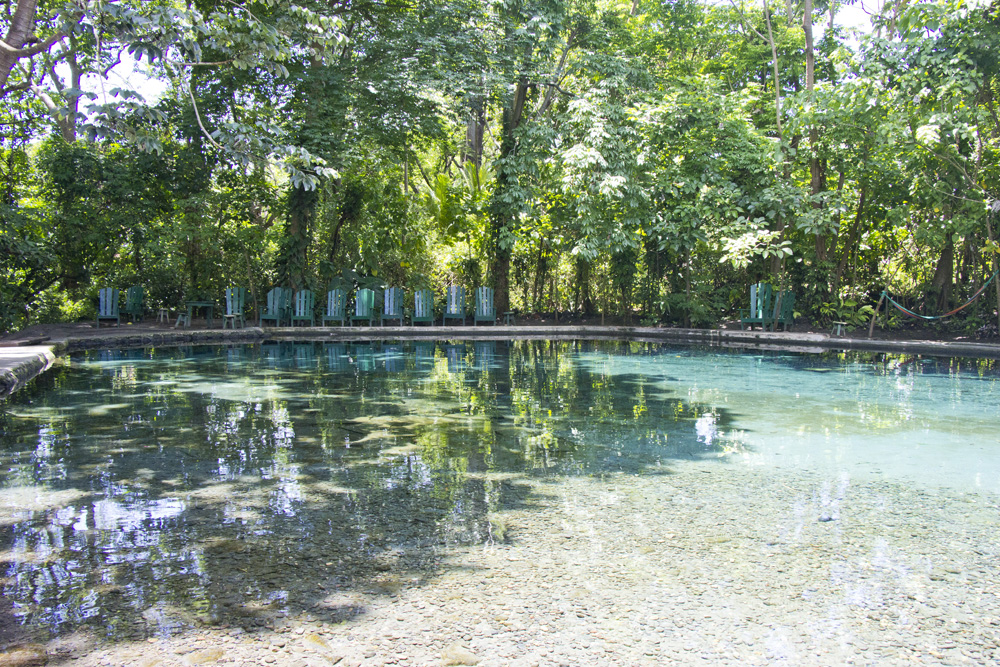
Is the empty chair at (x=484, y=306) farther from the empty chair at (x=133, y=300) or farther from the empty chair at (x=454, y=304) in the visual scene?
the empty chair at (x=133, y=300)

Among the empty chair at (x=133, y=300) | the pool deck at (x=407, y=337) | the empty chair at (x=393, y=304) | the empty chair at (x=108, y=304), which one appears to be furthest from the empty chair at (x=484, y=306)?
the empty chair at (x=108, y=304)

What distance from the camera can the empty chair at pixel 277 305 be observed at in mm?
14539

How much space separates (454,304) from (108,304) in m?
6.97

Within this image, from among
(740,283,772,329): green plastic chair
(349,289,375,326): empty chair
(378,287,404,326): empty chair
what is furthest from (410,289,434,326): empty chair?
(740,283,772,329): green plastic chair

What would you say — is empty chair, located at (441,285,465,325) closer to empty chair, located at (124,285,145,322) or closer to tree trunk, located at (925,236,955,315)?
empty chair, located at (124,285,145,322)

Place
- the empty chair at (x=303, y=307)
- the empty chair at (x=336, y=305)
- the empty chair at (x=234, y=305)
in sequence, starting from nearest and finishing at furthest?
the empty chair at (x=234, y=305), the empty chair at (x=303, y=307), the empty chair at (x=336, y=305)

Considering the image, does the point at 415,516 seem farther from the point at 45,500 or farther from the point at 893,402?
the point at 893,402

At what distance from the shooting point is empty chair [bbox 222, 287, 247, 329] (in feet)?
46.6

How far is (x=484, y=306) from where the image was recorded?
15820 millimetres

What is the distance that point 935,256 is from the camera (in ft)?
46.7

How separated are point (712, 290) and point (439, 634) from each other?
1424cm

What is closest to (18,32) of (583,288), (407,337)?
(407,337)

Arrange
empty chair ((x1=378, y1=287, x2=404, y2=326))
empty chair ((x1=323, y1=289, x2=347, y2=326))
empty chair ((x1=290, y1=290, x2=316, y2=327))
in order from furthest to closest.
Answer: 1. empty chair ((x1=378, y1=287, x2=404, y2=326))
2. empty chair ((x1=323, y1=289, x2=347, y2=326))
3. empty chair ((x1=290, y1=290, x2=316, y2=327))

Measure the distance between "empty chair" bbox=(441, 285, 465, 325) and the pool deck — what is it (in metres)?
0.87
